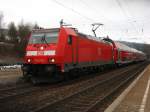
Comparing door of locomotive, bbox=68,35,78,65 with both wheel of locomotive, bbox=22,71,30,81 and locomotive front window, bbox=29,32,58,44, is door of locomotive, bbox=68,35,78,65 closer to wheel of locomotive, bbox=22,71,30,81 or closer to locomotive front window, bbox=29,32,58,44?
locomotive front window, bbox=29,32,58,44

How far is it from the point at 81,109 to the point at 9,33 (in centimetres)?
9154

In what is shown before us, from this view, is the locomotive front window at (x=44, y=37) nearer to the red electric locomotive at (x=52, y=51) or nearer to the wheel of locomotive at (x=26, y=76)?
the red electric locomotive at (x=52, y=51)

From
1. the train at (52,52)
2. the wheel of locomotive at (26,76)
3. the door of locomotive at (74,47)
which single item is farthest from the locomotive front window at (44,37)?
the wheel of locomotive at (26,76)

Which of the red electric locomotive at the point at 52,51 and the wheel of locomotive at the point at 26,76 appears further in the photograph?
the wheel of locomotive at the point at 26,76

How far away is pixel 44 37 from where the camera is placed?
21312 mm

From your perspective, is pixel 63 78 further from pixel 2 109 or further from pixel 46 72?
pixel 2 109

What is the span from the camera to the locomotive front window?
21.1 metres

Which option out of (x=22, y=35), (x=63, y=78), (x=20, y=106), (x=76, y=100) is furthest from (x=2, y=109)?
(x=22, y=35)

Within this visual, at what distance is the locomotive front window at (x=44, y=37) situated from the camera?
21078 mm

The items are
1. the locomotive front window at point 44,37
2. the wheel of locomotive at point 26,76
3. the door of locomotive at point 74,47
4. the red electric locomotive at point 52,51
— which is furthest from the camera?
the door of locomotive at point 74,47

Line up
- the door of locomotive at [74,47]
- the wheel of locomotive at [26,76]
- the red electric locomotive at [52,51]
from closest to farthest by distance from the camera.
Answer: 1. the red electric locomotive at [52,51]
2. the wheel of locomotive at [26,76]
3. the door of locomotive at [74,47]

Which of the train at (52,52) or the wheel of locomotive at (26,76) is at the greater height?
the train at (52,52)

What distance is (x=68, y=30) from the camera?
72.1 ft

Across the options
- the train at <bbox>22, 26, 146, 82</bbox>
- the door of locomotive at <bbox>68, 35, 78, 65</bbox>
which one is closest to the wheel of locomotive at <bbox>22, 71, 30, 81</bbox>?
the train at <bbox>22, 26, 146, 82</bbox>
